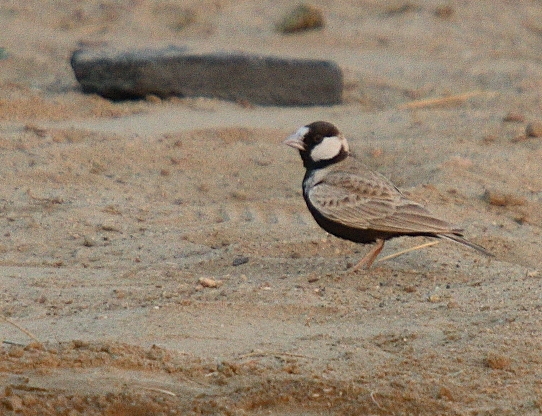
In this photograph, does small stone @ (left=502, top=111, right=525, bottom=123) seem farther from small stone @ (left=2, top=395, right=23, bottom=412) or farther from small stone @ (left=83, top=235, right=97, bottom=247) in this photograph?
small stone @ (left=2, top=395, right=23, bottom=412)

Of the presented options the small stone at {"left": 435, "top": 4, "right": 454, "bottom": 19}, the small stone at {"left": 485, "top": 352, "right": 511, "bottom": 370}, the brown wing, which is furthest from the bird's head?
the small stone at {"left": 435, "top": 4, "right": 454, "bottom": 19}

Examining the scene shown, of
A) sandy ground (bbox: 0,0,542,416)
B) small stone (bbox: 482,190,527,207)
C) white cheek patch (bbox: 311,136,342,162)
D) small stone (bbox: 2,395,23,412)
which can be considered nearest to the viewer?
small stone (bbox: 2,395,23,412)

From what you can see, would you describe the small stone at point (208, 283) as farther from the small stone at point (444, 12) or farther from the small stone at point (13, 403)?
the small stone at point (444, 12)

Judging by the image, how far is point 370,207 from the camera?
19.4 feet

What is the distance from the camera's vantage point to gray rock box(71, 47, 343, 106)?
9664mm

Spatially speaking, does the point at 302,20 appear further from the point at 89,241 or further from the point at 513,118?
the point at 89,241

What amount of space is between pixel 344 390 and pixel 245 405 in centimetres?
41

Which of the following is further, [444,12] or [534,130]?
[444,12]

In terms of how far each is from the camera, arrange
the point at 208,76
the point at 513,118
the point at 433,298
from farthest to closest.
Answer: the point at 208,76 < the point at 513,118 < the point at 433,298

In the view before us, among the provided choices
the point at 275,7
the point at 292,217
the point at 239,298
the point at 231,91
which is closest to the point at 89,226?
the point at 292,217

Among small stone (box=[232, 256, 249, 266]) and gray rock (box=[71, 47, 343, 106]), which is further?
gray rock (box=[71, 47, 343, 106])

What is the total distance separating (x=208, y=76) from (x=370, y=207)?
4.46 meters

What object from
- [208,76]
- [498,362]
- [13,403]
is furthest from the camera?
[208,76]

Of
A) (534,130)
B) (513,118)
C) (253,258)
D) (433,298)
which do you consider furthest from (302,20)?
(433,298)
